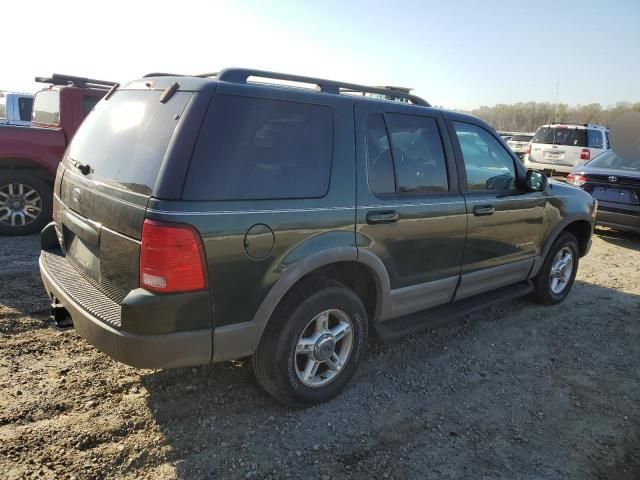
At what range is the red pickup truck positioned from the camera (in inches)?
239

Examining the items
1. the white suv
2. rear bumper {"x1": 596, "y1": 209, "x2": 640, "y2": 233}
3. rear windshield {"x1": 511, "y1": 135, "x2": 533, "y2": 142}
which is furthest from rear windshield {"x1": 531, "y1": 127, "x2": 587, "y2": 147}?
rear windshield {"x1": 511, "y1": 135, "x2": 533, "y2": 142}

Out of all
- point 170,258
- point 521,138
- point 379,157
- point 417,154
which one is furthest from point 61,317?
point 521,138

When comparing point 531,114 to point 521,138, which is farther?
point 531,114

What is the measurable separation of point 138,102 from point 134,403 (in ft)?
5.97

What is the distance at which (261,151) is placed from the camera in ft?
8.43

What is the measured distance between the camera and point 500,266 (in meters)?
4.20

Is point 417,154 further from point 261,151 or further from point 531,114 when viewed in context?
point 531,114

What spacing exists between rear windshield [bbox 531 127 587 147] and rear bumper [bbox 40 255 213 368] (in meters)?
13.8

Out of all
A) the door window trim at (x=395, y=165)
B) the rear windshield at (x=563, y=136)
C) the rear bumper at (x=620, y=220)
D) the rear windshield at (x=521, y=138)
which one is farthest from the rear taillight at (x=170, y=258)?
the rear windshield at (x=521, y=138)

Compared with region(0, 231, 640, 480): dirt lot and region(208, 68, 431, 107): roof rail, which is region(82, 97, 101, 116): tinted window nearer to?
region(0, 231, 640, 480): dirt lot

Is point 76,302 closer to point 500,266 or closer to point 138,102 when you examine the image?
point 138,102

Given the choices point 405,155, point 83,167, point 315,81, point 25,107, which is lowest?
point 83,167

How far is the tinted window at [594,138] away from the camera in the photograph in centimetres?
1338

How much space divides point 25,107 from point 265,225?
438 inches
